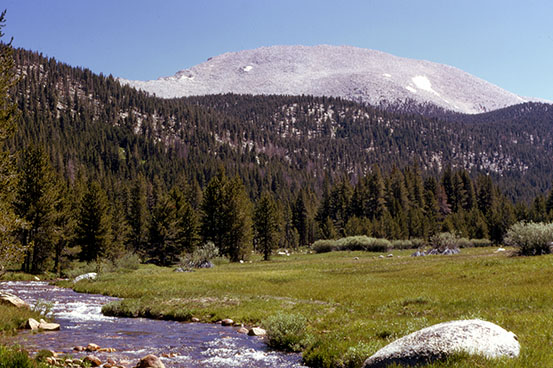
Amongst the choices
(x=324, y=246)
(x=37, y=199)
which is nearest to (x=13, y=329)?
(x=37, y=199)

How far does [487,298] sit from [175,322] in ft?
58.5

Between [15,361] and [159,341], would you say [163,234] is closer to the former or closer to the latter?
[159,341]

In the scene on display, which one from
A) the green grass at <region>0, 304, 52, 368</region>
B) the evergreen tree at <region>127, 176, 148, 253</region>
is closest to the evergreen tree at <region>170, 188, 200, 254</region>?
the evergreen tree at <region>127, 176, 148, 253</region>

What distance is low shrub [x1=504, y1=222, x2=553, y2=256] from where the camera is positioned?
42719 mm

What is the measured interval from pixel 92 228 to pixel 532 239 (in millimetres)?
61329

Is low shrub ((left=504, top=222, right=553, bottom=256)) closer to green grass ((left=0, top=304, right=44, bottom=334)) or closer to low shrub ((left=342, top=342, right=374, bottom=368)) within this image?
low shrub ((left=342, top=342, right=374, bottom=368))

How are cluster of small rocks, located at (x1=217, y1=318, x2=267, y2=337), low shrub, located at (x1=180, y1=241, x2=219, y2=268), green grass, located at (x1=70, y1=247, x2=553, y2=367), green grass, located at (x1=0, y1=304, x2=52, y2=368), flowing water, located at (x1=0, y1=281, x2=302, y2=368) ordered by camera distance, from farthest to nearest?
low shrub, located at (x1=180, y1=241, x2=219, y2=268) < cluster of small rocks, located at (x1=217, y1=318, x2=267, y2=337) < flowing water, located at (x1=0, y1=281, x2=302, y2=368) < green grass, located at (x1=70, y1=247, x2=553, y2=367) < green grass, located at (x1=0, y1=304, x2=52, y2=368)

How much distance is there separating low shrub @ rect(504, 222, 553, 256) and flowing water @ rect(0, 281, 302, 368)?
35.4 m

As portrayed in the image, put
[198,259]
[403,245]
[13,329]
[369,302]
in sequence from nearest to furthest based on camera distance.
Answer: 1. [13,329]
2. [369,302]
3. [198,259]
4. [403,245]

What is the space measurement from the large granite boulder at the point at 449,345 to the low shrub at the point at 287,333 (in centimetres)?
614

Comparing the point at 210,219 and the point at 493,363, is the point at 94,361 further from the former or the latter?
the point at 210,219

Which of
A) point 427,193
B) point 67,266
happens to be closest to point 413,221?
point 427,193

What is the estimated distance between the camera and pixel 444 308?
71.3 feet

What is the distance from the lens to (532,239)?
43.5 meters
